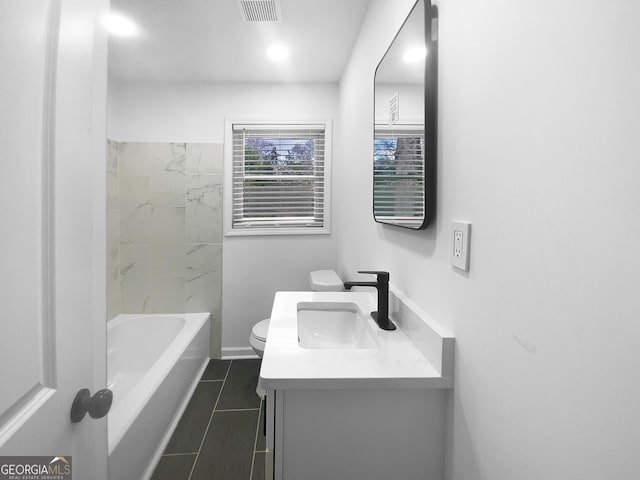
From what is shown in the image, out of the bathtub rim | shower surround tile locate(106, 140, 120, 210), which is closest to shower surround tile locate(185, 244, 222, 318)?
the bathtub rim

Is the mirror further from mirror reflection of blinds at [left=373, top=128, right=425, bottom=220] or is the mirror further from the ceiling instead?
the ceiling

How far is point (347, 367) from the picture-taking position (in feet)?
2.99

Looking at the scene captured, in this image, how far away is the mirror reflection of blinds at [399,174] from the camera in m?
1.10

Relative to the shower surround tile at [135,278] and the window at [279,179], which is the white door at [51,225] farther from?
the shower surround tile at [135,278]

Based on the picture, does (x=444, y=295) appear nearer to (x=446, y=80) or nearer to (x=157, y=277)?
(x=446, y=80)

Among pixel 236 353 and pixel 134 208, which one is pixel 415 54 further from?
pixel 236 353

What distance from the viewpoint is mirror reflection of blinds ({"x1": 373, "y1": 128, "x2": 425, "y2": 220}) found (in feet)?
3.60

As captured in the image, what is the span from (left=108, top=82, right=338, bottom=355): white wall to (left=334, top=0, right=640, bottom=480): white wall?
6.64 ft

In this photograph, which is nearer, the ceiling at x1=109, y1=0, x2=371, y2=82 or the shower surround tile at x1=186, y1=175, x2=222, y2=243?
the ceiling at x1=109, y1=0, x2=371, y2=82

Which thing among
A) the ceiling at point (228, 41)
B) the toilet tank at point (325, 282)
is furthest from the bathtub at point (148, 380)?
the ceiling at point (228, 41)

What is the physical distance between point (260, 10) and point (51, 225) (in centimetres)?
180

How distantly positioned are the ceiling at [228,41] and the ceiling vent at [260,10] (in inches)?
1.5

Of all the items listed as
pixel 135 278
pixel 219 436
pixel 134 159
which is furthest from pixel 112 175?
pixel 219 436

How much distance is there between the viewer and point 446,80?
945mm
